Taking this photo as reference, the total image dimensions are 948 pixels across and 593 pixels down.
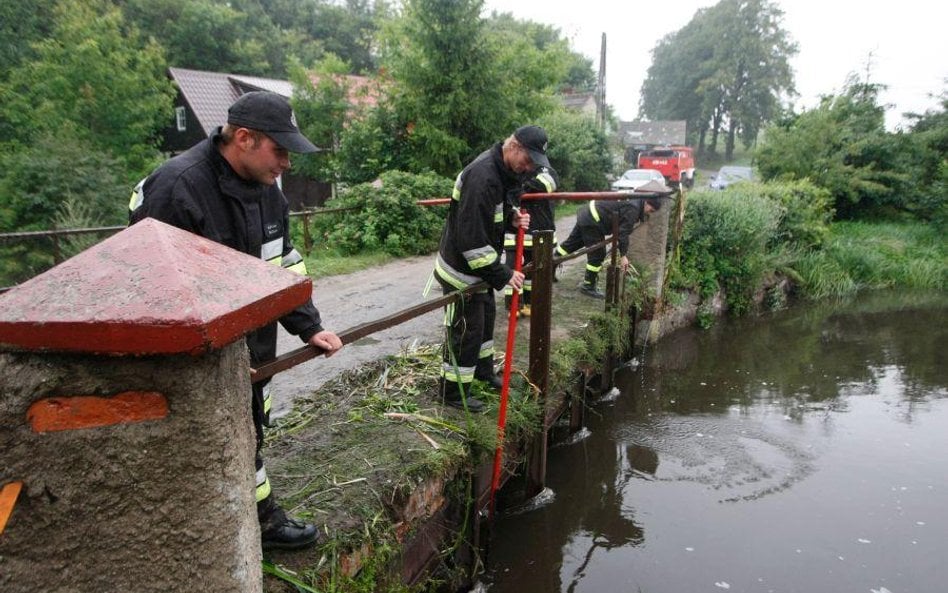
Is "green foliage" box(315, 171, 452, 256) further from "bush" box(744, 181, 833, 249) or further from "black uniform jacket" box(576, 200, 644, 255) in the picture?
"bush" box(744, 181, 833, 249)

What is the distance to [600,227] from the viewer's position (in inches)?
289

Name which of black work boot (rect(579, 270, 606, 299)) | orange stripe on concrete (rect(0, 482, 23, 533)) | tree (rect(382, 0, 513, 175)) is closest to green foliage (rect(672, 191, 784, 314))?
black work boot (rect(579, 270, 606, 299))

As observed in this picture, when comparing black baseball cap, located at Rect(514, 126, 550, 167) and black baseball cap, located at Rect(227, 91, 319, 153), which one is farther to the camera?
black baseball cap, located at Rect(514, 126, 550, 167)

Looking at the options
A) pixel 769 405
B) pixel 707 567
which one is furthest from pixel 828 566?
pixel 769 405

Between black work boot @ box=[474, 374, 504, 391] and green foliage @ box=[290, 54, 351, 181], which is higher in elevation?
green foliage @ box=[290, 54, 351, 181]

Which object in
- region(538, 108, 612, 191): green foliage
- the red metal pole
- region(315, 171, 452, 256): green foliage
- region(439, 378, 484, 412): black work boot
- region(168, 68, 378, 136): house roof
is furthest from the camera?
region(168, 68, 378, 136): house roof

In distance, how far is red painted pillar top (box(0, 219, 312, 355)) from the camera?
3.44ft

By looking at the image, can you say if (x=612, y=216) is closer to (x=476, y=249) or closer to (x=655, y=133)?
(x=476, y=249)

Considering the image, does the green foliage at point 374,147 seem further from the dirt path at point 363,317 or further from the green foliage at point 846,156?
the green foliage at point 846,156

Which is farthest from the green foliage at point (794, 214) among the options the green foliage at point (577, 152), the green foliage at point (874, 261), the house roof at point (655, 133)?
the house roof at point (655, 133)

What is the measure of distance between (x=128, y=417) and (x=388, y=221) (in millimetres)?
10123

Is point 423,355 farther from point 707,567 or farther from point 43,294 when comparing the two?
point 43,294

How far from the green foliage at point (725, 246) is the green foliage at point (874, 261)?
2.34 meters

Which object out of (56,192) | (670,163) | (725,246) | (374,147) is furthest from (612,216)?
(670,163)
